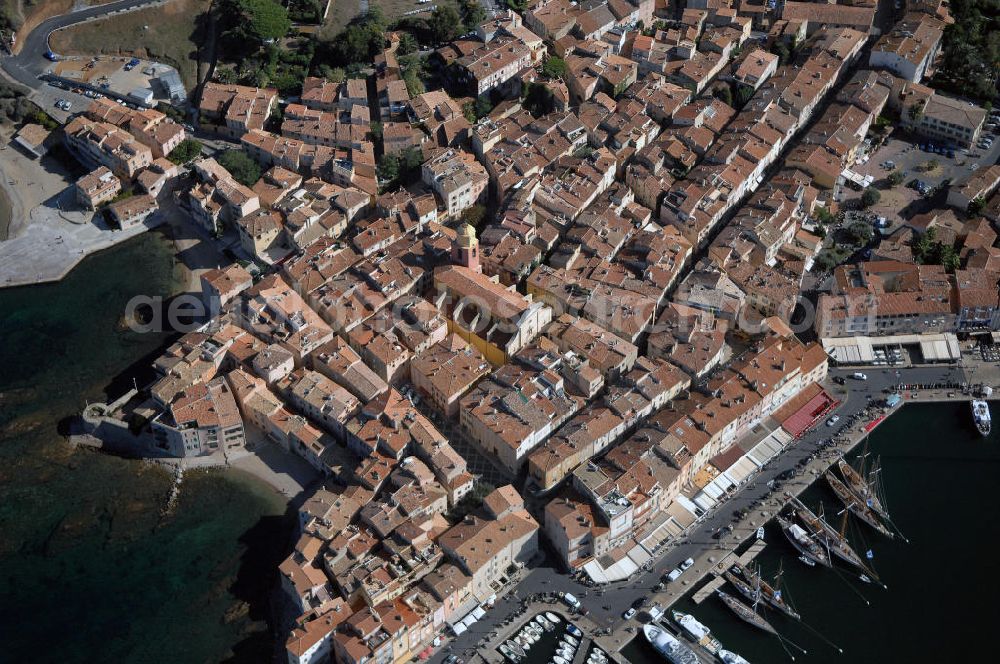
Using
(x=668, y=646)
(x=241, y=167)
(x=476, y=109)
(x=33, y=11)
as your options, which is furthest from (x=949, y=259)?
(x=33, y=11)

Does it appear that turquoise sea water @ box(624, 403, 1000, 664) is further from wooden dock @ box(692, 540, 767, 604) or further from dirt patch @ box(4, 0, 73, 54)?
dirt patch @ box(4, 0, 73, 54)

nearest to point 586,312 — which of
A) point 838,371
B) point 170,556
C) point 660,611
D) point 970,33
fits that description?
point 838,371

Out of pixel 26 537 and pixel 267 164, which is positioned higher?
pixel 267 164

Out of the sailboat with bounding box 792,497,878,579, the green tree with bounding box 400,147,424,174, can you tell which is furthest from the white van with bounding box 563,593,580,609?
the green tree with bounding box 400,147,424,174

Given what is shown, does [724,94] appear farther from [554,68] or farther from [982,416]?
[982,416]

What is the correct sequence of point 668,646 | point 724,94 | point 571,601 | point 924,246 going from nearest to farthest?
point 668,646 → point 571,601 → point 924,246 → point 724,94

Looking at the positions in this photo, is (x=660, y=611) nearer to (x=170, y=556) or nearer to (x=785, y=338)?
(x=785, y=338)
